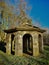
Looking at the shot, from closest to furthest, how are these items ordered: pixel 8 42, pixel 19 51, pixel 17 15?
pixel 19 51
pixel 8 42
pixel 17 15

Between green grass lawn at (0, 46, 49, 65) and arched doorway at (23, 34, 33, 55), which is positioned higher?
arched doorway at (23, 34, 33, 55)

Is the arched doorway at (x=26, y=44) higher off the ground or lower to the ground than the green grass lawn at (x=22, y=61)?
higher

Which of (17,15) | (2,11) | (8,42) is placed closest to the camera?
(8,42)

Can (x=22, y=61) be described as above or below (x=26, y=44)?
below

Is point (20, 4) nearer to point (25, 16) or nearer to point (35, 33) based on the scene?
point (25, 16)

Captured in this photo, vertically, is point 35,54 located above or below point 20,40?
below

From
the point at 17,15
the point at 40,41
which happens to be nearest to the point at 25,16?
the point at 17,15

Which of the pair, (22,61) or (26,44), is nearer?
(22,61)

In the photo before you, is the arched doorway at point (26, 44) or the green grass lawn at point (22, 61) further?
the arched doorway at point (26, 44)

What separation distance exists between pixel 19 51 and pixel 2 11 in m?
16.7

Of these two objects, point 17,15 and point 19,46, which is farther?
point 17,15

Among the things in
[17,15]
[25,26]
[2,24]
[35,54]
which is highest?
[17,15]

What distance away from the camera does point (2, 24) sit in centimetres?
3578

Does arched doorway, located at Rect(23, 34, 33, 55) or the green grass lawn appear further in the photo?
arched doorway, located at Rect(23, 34, 33, 55)
